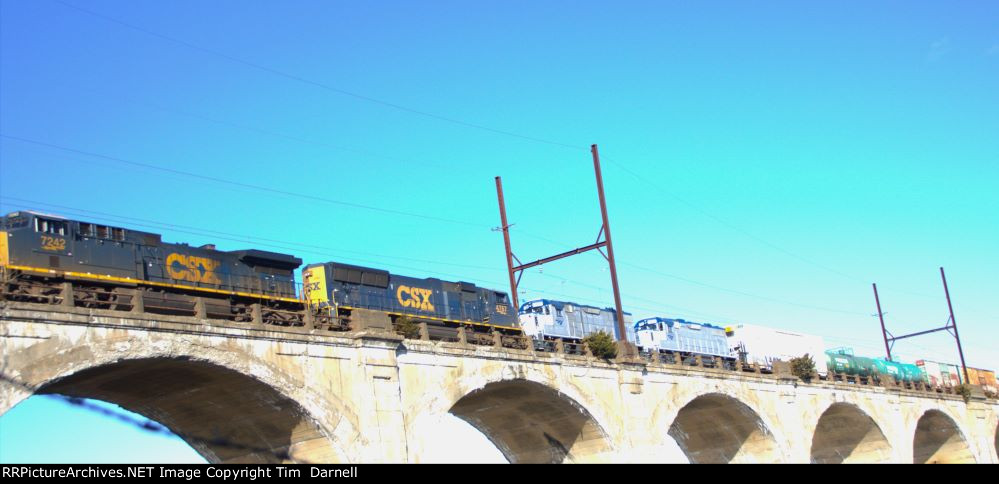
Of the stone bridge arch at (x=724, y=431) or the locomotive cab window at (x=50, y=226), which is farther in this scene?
the stone bridge arch at (x=724, y=431)

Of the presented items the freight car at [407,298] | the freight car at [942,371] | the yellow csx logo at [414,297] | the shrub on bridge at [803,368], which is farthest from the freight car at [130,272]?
the freight car at [942,371]

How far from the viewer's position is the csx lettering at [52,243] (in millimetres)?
28955

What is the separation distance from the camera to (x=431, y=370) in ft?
111

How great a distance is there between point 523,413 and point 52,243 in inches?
875

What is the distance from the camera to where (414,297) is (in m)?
43.0

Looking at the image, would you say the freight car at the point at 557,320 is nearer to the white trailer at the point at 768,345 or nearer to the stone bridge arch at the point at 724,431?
the stone bridge arch at the point at 724,431

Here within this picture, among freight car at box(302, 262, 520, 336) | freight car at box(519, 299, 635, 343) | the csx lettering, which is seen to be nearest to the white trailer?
freight car at box(519, 299, 635, 343)

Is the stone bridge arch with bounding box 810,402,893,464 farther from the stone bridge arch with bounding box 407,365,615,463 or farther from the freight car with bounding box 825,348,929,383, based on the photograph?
the stone bridge arch with bounding box 407,365,615,463

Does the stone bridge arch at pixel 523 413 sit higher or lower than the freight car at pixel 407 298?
lower

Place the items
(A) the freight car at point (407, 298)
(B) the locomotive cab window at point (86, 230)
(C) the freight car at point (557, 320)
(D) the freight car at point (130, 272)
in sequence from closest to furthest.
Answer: (D) the freight car at point (130, 272), (B) the locomotive cab window at point (86, 230), (A) the freight car at point (407, 298), (C) the freight car at point (557, 320)

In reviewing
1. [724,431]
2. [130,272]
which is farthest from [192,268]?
[724,431]

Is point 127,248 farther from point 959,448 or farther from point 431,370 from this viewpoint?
point 959,448

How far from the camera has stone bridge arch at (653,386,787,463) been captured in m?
50.6

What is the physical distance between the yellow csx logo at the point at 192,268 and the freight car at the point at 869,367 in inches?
1973
